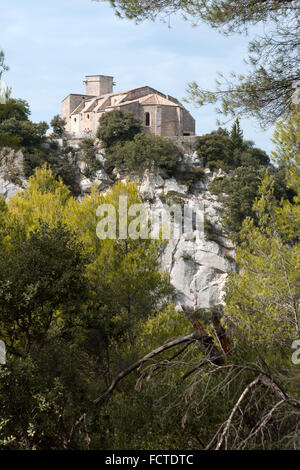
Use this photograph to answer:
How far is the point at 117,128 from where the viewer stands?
52.7 metres

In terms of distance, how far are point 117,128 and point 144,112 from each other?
631cm

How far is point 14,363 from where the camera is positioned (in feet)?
23.9

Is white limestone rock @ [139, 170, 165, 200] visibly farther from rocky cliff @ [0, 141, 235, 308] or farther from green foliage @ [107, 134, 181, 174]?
green foliage @ [107, 134, 181, 174]

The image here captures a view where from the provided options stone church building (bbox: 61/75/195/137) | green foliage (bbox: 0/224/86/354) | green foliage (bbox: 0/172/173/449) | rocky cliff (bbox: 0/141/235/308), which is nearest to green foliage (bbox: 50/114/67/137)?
stone church building (bbox: 61/75/195/137)

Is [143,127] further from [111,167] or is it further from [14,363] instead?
[14,363]

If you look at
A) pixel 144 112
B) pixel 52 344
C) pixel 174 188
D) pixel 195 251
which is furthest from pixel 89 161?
pixel 52 344

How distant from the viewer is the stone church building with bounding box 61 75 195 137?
188ft

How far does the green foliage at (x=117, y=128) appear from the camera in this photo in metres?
52.8

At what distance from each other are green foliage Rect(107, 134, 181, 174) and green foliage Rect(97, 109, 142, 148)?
1250 millimetres

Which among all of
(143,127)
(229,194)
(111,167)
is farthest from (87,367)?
(143,127)

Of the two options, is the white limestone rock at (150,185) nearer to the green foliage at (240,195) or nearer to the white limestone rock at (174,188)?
the white limestone rock at (174,188)

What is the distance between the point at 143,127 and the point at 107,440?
50.7 meters

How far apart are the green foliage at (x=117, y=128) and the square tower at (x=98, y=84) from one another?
46.8 feet

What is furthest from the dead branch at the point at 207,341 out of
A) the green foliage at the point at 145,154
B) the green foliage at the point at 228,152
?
the green foliage at the point at 228,152
